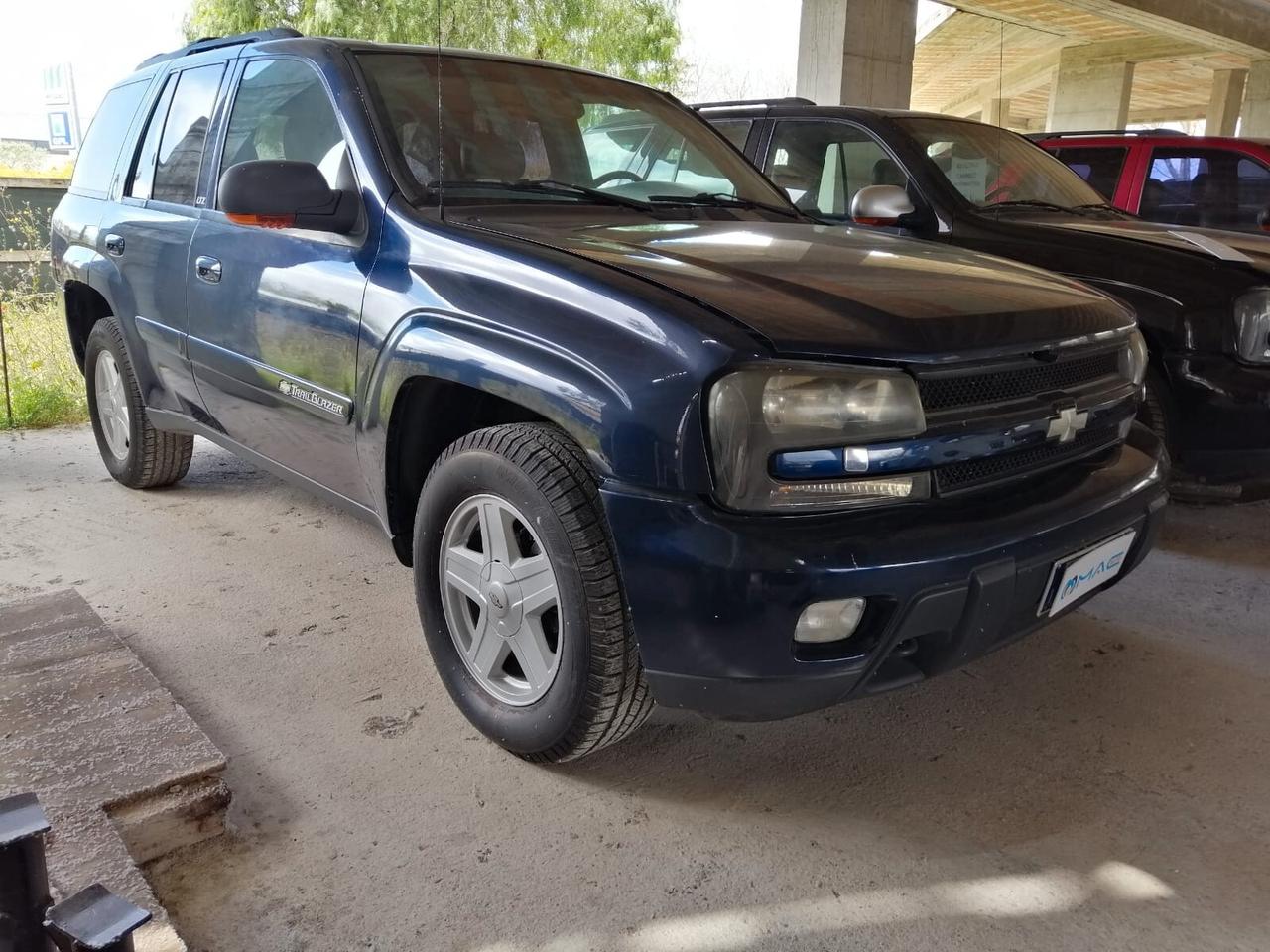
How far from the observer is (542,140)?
291 cm

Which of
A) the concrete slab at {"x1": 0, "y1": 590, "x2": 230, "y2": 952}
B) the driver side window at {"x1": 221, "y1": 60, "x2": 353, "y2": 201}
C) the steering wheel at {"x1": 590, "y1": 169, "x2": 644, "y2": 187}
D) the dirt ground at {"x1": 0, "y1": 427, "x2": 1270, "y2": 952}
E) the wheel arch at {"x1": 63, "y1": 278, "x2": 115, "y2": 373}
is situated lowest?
the dirt ground at {"x1": 0, "y1": 427, "x2": 1270, "y2": 952}

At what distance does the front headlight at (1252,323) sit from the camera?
11.8 feet

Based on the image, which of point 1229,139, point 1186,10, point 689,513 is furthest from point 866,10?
point 689,513

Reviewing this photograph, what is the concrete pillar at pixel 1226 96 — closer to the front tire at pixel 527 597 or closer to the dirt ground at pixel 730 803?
the dirt ground at pixel 730 803

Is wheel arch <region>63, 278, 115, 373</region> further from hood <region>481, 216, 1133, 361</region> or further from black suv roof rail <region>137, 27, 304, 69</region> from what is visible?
hood <region>481, 216, 1133, 361</region>

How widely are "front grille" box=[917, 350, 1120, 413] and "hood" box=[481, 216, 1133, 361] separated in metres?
0.05

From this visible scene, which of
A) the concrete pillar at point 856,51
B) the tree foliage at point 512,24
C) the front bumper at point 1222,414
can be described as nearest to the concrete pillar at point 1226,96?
the tree foliage at point 512,24

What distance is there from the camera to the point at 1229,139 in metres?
6.16

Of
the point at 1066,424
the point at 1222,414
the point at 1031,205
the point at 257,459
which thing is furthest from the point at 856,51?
the point at 1066,424

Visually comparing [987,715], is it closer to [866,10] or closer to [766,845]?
[766,845]

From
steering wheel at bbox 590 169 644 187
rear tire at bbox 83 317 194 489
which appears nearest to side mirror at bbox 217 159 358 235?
steering wheel at bbox 590 169 644 187

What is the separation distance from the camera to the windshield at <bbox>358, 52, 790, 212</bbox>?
2.68 meters

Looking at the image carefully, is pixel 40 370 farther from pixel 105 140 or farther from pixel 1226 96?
pixel 1226 96

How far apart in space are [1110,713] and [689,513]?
153 cm
